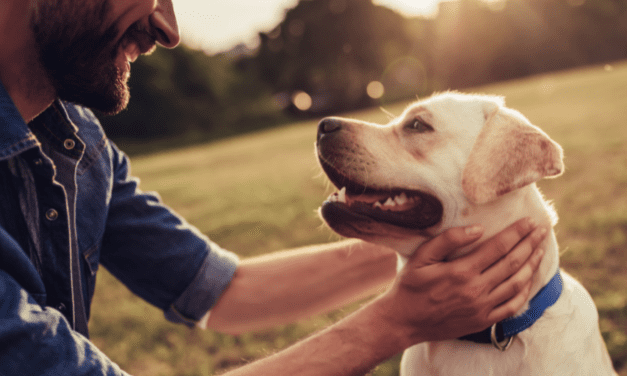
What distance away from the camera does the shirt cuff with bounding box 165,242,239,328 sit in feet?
8.70

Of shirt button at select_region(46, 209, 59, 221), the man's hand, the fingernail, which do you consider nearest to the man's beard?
shirt button at select_region(46, 209, 59, 221)

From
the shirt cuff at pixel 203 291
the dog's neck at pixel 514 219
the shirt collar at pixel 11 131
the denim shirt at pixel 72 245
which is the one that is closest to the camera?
the denim shirt at pixel 72 245

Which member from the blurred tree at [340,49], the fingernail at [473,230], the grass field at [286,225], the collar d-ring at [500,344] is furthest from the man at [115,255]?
the blurred tree at [340,49]

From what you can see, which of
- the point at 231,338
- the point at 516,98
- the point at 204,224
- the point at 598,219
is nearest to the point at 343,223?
the point at 231,338

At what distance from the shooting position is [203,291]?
8.73ft

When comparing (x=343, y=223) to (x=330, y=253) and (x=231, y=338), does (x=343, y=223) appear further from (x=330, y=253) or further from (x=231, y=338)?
(x=231, y=338)

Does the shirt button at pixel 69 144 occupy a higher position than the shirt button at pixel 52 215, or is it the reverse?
the shirt button at pixel 69 144

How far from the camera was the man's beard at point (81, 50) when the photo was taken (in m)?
2.06

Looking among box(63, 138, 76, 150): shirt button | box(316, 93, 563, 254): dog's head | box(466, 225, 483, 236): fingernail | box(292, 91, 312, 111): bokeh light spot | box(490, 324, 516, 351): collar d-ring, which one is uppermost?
box(63, 138, 76, 150): shirt button

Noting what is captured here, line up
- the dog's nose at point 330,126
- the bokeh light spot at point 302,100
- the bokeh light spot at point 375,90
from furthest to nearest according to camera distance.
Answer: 1. the bokeh light spot at point 302,100
2. the bokeh light spot at point 375,90
3. the dog's nose at point 330,126

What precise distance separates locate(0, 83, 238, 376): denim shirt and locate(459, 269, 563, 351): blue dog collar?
4.57 feet

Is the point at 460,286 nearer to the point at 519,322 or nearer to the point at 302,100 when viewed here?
the point at 519,322

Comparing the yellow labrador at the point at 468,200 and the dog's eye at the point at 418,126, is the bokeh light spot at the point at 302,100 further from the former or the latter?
the yellow labrador at the point at 468,200

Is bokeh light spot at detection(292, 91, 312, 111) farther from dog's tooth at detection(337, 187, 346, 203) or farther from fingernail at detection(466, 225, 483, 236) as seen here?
fingernail at detection(466, 225, 483, 236)
